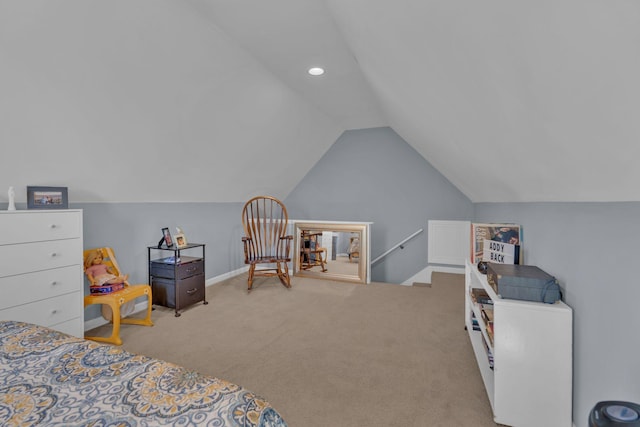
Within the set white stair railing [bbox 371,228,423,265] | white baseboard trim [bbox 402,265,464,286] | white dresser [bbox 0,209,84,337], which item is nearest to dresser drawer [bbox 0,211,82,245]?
white dresser [bbox 0,209,84,337]

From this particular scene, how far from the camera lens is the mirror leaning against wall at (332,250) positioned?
4348mm

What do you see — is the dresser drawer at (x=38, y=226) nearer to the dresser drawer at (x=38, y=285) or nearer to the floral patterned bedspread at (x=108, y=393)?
the dresser drawer at (x=38, y=285)

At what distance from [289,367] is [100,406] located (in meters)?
1.43

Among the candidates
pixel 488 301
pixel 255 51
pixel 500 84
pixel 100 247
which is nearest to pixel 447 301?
pixel 488 301

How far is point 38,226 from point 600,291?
3131 millimetres

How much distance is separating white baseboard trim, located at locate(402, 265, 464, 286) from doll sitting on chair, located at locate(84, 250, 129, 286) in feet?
12.0

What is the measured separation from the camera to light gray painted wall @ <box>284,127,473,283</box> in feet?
15.0

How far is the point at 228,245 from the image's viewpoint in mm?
4441

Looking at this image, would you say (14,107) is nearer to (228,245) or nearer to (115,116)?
(115,116)

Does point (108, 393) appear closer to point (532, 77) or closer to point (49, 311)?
point (532, 77)

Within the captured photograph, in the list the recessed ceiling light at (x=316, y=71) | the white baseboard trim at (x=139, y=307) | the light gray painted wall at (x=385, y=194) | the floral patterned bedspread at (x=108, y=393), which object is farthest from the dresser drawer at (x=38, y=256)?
the light gray painted wall at (x=385, y=194)

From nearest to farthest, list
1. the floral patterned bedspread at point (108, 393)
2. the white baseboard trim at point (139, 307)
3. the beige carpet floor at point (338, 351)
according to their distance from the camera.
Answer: the floral patterned bedspread at point (108, 393) < the beige carpet floor at point (338, 351) < the white baseboard trim at point (139, 307)

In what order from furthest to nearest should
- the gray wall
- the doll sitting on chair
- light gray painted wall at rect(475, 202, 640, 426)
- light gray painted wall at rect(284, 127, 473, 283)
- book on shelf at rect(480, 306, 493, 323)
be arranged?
light gray painted wall at rect(284, 127, 473, 283), the gray wall, the doll sitting on chair, book on shelf at rect(480, 306, 493, 323), light gray painted wall at rect(475, 202, 640, 426)

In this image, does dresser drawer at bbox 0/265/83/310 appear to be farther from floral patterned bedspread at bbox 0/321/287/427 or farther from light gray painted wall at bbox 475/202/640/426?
light gray painted wall at bbox 475/202/640/426
